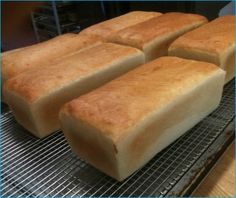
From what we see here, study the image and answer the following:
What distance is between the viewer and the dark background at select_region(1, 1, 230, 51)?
208 centimetres

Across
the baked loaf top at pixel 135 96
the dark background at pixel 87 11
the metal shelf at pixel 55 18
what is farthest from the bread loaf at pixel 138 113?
the metal shelf at pixel 55 18

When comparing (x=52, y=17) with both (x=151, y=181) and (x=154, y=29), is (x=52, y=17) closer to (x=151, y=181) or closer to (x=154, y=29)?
(x=154, y=29)

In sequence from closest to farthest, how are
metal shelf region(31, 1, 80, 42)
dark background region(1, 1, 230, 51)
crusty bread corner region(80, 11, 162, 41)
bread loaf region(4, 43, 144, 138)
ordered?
1. bread loaf region(4, 43, 144, 138)
2. crusty bread corner region(80, 11, 162, 41)
3. dark background region(1, 1, 230, 51)
4. metal shelf region(31, 1, 80, 42)

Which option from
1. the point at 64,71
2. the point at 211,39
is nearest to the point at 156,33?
the point at 211,39

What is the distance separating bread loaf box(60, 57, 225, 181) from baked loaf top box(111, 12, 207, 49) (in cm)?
25

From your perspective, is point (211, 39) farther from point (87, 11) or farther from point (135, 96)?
point (87, 11)

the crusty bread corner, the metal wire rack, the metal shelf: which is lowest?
the metal shelf

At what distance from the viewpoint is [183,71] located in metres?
0.84

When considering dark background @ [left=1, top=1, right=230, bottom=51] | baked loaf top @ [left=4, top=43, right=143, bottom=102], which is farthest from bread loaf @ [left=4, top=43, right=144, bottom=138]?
dark background @ [left=1, top=1, right=230, bottom=51]

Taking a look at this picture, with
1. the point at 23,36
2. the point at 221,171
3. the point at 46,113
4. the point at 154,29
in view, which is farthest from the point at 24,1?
the point at 221,171

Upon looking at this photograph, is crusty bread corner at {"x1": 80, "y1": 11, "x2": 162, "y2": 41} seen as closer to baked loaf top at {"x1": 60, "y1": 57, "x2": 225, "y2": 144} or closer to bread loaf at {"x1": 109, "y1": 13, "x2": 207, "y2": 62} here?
bread loaf at {"x1": 109, "y1": 13, "x2": 207, "y2": 62}

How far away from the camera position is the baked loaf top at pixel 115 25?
1257mm

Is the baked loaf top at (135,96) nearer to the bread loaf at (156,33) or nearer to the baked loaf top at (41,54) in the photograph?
the bread loaf at (156,33)

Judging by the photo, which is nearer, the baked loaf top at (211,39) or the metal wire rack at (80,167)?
the metal wire rack at (80,167)
